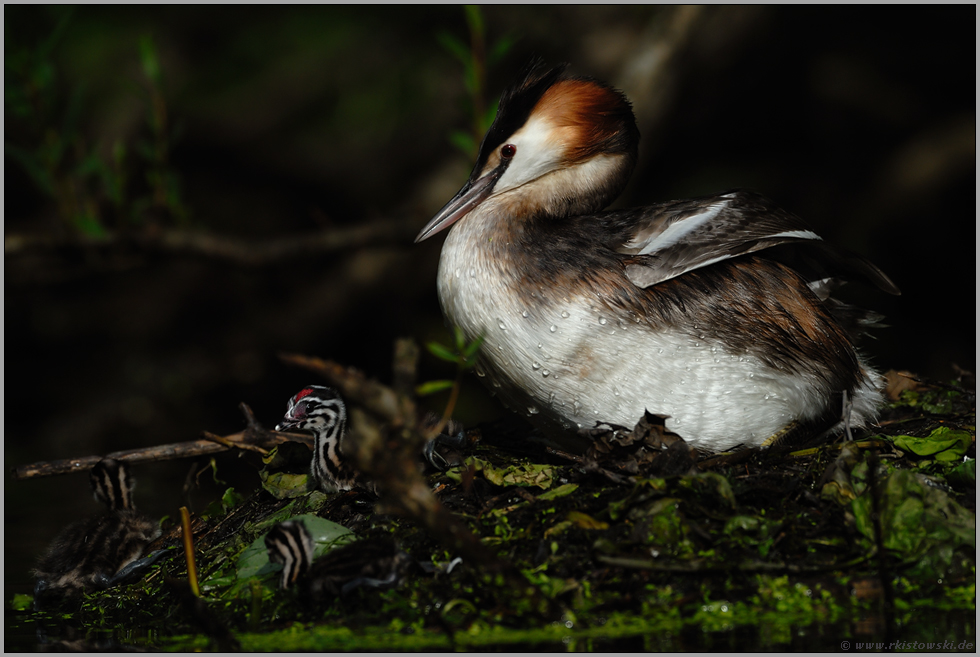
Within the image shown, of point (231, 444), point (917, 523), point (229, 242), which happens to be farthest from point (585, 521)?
point (229, 242)

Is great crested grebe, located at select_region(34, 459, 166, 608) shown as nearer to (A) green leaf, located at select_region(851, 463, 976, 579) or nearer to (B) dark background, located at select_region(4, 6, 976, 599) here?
(A) green leaf, located at select_region(851, 463, 976, 579)

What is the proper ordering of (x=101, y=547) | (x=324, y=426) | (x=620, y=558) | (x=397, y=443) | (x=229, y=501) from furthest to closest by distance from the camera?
(x=229, y=501) < (x=324, y=426) < (x=101, y=547) < (x=620, y=558) < (x=397, y=443)

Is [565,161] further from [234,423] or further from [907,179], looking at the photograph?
[907,179]

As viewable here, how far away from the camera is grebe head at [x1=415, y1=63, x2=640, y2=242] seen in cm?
405

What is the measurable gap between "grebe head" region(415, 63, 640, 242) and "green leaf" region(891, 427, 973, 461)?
5.44 ft

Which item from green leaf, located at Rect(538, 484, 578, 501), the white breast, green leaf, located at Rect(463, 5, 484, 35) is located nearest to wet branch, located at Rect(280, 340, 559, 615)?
green leaf, located at Rect(538, 484, 578, 501)

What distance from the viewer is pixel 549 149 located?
4.06 meters

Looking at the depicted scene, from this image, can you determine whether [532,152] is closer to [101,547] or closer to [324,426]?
[324,426]

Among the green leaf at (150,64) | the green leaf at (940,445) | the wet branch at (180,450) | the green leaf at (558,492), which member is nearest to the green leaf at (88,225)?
the green leaf at (150,64)

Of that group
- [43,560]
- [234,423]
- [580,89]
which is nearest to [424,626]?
[43,560]

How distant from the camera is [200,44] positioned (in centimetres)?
1152

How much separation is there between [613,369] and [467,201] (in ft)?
3.67

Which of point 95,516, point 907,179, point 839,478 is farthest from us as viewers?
point 907,179

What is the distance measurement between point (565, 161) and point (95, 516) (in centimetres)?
261
